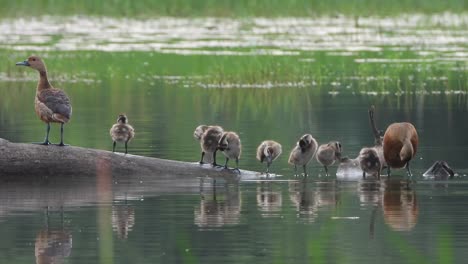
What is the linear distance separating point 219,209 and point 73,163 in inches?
114

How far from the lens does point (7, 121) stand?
26.0 meters

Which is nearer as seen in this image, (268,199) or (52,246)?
(52,246)

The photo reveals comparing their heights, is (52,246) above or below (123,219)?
below

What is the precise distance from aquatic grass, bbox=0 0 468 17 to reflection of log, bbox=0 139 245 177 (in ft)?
104

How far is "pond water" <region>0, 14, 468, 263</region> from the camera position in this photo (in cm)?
1385

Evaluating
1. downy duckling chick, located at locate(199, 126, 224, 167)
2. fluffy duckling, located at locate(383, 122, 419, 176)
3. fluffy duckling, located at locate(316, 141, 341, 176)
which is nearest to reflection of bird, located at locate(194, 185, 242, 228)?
downy duckling chick, located at locate(199, 126, 224, 167)

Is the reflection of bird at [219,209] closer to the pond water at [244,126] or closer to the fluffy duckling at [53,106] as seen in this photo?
the pond water at [244,126]

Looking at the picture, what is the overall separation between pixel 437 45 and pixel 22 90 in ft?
41.0

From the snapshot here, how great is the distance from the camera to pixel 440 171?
18766 mm

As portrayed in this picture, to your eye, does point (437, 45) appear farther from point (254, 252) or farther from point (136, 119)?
point (254, 252)

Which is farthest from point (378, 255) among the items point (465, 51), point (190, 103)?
point (465, 51)

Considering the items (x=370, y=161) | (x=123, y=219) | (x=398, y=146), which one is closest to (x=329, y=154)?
(x=370, y=161)

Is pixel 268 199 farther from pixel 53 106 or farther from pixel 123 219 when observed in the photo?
pixel 53 106

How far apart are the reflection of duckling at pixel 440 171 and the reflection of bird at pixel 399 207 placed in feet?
1.83
